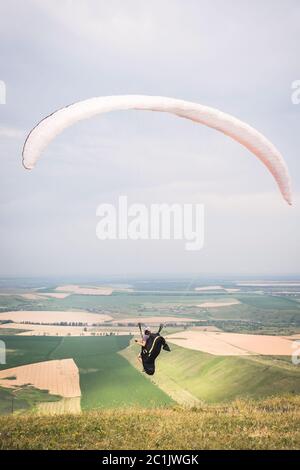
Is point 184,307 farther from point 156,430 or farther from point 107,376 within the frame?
point 156,430

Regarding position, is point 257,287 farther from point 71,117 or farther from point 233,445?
point 71,117

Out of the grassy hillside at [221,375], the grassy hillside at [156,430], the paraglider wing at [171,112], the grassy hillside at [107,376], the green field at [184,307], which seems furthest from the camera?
the green field at [184,307]

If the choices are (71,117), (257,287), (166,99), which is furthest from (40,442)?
(257,287)

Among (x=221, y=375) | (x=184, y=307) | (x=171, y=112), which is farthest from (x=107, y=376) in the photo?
(x=171, y=112)

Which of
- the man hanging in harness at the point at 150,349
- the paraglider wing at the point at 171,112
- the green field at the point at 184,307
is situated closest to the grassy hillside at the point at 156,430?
the man hanging in harness at the point at 150,349

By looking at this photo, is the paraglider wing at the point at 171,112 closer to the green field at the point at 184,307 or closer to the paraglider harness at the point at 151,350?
the paraglider harness at the point at 151,350
